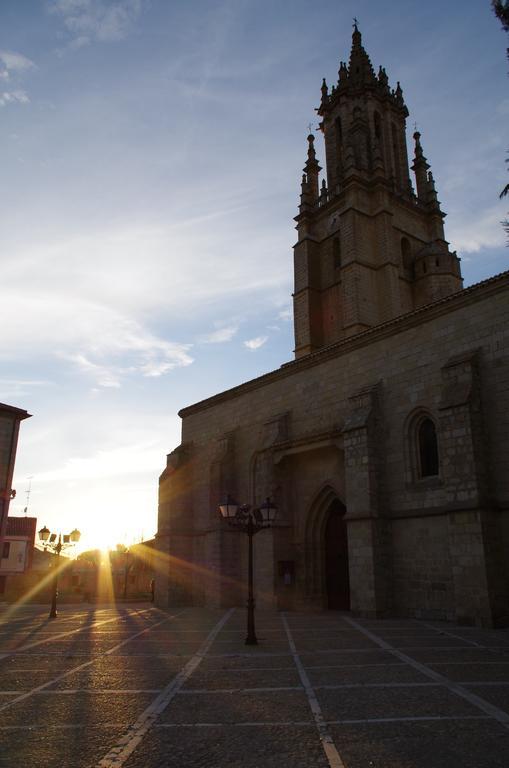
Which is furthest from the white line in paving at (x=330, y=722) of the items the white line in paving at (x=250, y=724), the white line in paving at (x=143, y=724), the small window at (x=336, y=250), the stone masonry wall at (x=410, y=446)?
the small window at (x=336, y=250)

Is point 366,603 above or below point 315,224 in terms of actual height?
below

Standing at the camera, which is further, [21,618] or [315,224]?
[315,224]

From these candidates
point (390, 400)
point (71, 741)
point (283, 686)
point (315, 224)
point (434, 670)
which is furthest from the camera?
point (315, 224)

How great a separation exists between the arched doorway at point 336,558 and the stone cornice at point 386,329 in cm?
548

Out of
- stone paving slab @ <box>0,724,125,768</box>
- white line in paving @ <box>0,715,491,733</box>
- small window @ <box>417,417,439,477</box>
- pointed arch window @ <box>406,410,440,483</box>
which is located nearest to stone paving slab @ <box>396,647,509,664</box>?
white line in paving @ <box>0,715,491,733</box>

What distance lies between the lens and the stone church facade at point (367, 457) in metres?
14.9

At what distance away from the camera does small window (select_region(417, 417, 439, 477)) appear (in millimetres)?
17047

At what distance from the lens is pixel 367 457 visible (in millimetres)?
17469

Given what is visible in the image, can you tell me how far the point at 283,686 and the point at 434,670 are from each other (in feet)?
8.36

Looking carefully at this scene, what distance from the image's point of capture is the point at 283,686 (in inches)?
300

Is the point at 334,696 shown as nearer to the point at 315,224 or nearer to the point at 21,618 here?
the point at 21,618

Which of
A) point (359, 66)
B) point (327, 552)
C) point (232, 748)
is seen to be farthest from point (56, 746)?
point (359, 66)

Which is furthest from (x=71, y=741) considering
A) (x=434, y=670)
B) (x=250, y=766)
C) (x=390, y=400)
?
(x=390, y=400)

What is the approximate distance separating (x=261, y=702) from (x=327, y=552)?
47.4 ft
